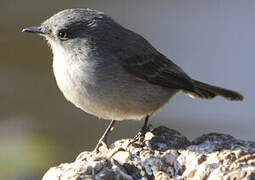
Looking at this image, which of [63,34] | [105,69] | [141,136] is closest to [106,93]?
[105,69]

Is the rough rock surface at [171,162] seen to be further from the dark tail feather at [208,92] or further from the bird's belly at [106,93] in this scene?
the dark tail feather at [208,92]

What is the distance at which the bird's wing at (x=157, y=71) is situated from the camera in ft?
20.1

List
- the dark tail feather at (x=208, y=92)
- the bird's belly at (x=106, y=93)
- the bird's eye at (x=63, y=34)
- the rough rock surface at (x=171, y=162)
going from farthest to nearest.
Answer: the dark tail feather at (x=208, y=92)
the bird's eye at (x=63, y=34)
the bird's belly at (x=106, y=93)
the rough rock surface at (x=171, y=162)

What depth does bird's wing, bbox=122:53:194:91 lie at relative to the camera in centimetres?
613

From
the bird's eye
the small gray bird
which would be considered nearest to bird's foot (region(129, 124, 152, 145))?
the small gray bird

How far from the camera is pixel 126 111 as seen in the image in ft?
19.5

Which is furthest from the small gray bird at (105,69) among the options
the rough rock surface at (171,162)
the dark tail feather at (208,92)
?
the rough rock surface at (171,162)

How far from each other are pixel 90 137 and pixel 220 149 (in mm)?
3514

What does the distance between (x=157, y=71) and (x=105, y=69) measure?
2.29 feet

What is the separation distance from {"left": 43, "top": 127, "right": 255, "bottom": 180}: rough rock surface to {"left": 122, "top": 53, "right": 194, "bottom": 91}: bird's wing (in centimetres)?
102

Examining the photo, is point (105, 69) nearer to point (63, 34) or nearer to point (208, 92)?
point (63, 34)

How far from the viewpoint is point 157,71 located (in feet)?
21.0

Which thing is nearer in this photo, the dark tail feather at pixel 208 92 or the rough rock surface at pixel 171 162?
the rough rock surface at pixel 171 162

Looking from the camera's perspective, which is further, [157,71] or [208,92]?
[208,92]
